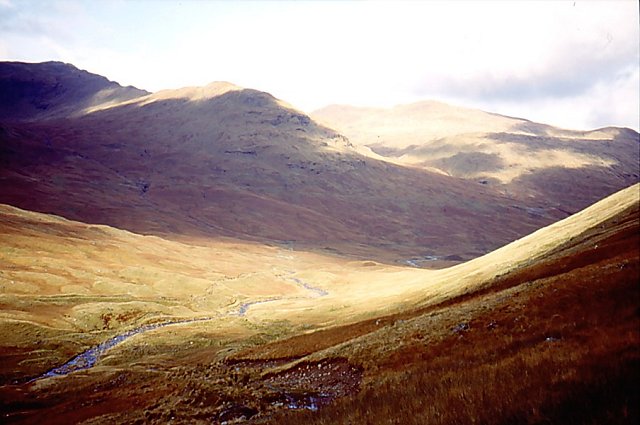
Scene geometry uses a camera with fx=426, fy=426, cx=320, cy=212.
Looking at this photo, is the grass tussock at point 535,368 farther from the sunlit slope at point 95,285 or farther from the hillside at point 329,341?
the sunlit slope at point 95,285

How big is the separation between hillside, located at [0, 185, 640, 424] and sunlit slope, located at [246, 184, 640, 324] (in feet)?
2.26

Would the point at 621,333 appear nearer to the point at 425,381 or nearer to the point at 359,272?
the point at 425,381

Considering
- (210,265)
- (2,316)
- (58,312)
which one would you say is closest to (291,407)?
(2,316)

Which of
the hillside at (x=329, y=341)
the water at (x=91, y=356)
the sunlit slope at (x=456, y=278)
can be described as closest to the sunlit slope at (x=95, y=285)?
the hillside at (x=329, y=341)

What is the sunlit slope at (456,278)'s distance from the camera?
54.2m

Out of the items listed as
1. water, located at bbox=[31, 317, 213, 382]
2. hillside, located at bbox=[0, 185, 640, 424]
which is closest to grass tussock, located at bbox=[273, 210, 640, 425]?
hillside, located at bbox=[0, 185, 640, 424]

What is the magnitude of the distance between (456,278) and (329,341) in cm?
3269

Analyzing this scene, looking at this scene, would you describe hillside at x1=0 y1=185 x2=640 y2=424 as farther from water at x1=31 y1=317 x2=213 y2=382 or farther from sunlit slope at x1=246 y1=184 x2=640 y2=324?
water at x1=31 y1=317 x2=213 y2=382

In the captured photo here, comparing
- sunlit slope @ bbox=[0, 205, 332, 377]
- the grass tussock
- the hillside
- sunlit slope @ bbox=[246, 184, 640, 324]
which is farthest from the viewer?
sunlit slope @ bbox=[0, 205, 332, 377]

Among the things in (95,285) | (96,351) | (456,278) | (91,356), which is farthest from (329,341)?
(95,285)

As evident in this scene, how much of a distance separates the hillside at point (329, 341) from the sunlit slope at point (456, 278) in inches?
27.1

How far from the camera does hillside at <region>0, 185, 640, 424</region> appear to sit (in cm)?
912

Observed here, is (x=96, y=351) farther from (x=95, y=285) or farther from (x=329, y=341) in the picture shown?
(x=329, y=341)

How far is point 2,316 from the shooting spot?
74.6 meters
